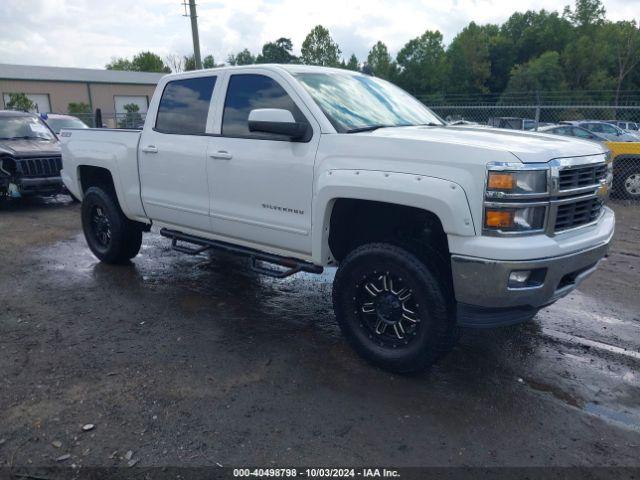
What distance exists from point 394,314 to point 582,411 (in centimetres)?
131

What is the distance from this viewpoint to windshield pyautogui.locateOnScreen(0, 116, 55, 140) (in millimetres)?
10945

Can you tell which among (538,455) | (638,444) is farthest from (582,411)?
(538,455)

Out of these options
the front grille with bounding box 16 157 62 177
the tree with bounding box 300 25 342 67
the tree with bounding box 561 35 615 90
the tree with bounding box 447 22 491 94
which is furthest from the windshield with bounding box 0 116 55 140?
the tree with bounding box 300 25 342 67

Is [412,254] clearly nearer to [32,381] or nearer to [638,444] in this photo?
[638,444]

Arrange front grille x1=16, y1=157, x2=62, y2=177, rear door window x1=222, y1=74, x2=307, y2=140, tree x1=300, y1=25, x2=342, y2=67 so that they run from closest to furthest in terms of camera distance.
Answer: rear door window x1=222, y1=74, x2=307, y2=140, front grille x1=16, y1=157, x2=62, y2=177, tree x1=300, y1=25, x2=342, y2=67

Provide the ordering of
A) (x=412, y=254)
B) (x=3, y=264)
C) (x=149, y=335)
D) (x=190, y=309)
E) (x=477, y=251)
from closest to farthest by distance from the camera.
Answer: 1. (x=477, y=251)
2. (x=412, y=254)
3. (x=149, y=335)
4. (x=190, y=309)
5. (x=3, y=264)

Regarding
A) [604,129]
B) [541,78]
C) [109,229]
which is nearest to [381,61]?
[541,78]

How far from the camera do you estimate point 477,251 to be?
3105 millimetres

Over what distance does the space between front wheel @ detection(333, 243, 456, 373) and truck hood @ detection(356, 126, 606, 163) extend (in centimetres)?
80

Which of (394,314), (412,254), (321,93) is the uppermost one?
(321,93)

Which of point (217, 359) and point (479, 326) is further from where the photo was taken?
point (217, 359)

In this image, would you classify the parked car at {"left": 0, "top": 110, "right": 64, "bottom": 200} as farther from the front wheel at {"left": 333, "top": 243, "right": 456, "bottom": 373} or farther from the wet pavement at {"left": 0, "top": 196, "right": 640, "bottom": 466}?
the front wheel at {"left": 333, "top": 243, "right": 456, "bottom": 373}

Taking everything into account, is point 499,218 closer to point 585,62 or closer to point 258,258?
point 258,258

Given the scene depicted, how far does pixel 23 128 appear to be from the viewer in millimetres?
11227
